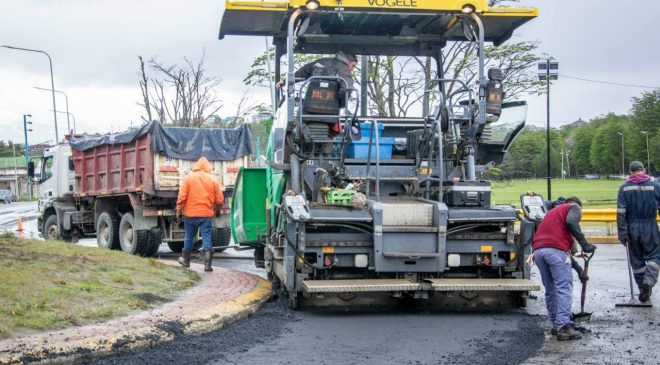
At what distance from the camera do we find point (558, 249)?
296 inches

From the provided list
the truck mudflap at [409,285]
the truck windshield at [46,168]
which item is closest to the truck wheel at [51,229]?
the truck windshield at [46,168]

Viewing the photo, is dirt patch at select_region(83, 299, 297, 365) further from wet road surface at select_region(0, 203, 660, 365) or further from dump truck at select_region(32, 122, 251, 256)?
dump truck at select_region(32, 122, 251, 256)

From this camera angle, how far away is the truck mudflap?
26.3 feet

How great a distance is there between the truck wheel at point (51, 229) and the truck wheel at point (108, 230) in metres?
1.99

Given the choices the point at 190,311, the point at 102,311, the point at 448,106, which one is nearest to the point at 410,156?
the point at 448,106

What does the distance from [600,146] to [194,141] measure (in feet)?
294

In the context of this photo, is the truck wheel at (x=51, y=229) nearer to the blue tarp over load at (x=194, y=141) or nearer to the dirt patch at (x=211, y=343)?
the blue tarp over load at (x=194, y=141)

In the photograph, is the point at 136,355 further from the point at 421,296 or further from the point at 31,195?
the point at 31,195

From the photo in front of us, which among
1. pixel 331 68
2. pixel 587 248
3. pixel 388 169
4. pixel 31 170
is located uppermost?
pixel 331 68

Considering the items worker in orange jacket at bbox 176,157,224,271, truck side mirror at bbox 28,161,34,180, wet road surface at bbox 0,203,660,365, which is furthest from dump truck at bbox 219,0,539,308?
truck side mirror at bbox 28,161,34,180

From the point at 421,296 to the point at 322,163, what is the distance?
2.01m

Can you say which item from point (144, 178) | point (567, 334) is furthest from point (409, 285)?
point (144, 178)

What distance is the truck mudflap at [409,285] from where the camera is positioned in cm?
803

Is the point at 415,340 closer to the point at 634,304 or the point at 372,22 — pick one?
the point at 634,304
